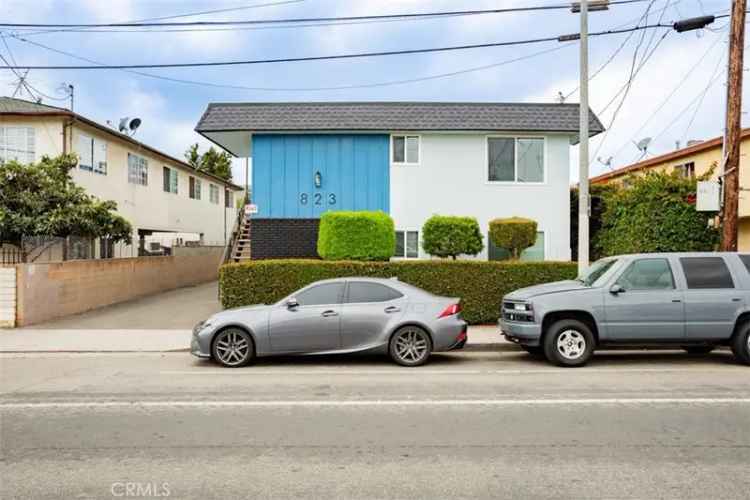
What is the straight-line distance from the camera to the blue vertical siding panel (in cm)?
1792

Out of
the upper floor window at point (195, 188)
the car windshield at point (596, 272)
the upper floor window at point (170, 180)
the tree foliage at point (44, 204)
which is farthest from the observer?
the upper floor window at point (195, 188)

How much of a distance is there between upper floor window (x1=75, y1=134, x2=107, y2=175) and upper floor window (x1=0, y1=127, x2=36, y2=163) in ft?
4.28

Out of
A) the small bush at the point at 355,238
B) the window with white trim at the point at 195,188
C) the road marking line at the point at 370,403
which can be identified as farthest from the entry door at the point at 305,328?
the window with white trim at the point at 195,188

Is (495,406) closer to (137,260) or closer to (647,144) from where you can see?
(137,260)

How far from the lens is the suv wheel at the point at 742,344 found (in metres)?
9.53

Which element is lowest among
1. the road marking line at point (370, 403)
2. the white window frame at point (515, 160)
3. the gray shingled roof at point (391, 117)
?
the road marking line at point (370, 403)

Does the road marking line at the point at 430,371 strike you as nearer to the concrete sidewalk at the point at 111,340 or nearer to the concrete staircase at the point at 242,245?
the concrete sidewalk at the point at 111,340

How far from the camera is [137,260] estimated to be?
801 inches

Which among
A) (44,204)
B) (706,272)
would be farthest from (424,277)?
(44,204)

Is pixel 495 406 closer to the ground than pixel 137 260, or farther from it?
closer to the ground

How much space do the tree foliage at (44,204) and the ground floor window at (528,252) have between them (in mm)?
11202

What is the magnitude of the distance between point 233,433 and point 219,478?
1.19 m

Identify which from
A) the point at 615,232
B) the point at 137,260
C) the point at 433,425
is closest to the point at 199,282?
the point at 137,260

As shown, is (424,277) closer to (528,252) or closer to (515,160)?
(528,252)
